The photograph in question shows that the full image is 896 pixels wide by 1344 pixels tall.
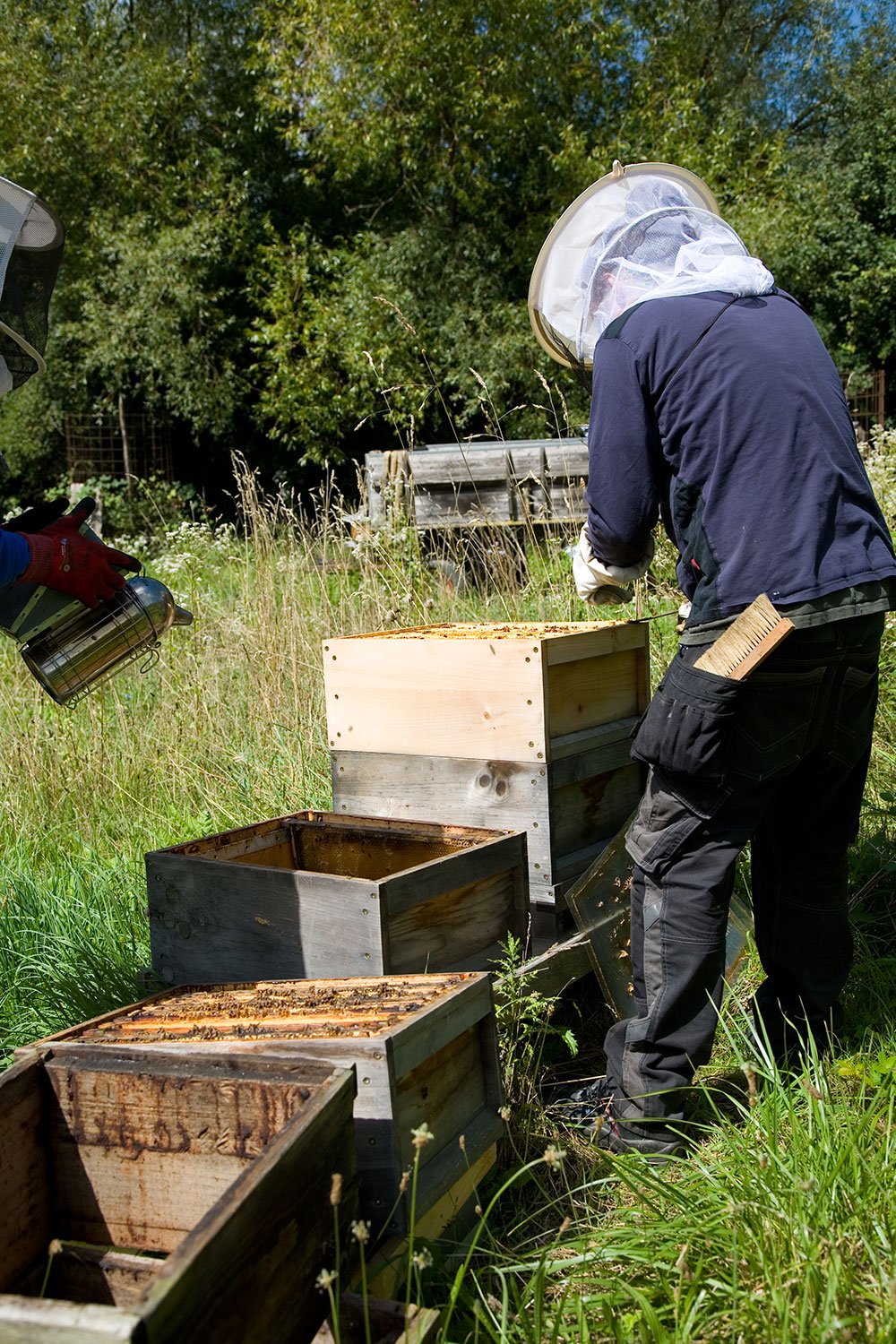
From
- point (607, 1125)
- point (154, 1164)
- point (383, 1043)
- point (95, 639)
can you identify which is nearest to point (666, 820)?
point (607, 1125)

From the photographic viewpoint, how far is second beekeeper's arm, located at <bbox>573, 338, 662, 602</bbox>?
7.32 ft

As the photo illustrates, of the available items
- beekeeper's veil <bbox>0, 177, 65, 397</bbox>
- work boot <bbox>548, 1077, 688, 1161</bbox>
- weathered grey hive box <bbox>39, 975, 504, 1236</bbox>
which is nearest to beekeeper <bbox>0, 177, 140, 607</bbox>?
beekeeper's veil <bbox>0, 177, 65, 397</bbox>

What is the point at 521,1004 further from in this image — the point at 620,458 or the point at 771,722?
the point at 620,458

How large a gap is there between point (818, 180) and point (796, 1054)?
15.6m

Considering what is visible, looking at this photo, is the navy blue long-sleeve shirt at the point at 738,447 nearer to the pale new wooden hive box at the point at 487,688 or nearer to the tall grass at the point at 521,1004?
the pale new wooden hive box at the point at 487,688

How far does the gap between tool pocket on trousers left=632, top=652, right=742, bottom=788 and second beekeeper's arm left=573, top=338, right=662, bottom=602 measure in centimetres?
35

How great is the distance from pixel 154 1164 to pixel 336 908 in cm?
71

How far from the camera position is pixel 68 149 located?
16.0 meters

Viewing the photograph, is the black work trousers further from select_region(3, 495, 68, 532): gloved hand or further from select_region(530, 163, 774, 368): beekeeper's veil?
select_region(3, 495, 68, 532): gloved hand

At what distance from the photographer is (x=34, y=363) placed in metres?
2.52

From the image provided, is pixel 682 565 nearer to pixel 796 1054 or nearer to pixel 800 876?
pixel 800 876

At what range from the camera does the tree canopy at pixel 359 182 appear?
14469mm

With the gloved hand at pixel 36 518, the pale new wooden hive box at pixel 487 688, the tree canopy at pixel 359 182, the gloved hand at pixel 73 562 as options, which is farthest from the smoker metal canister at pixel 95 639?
the tree canopy at pixel 359 182

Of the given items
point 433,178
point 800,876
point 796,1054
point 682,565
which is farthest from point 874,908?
point 433,178
